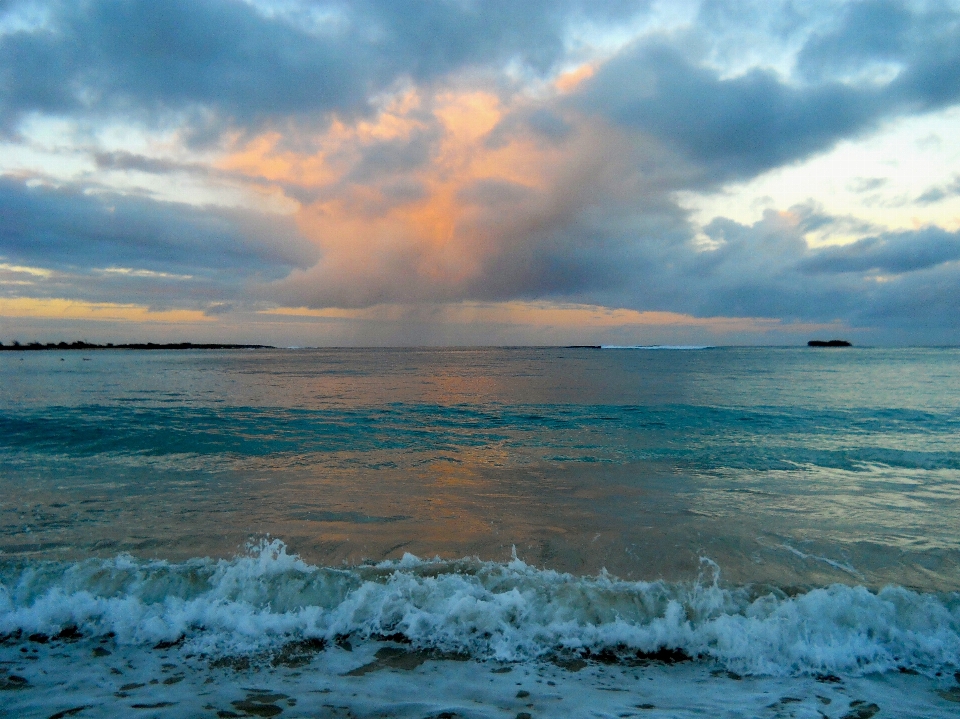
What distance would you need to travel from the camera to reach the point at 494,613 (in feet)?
23.9

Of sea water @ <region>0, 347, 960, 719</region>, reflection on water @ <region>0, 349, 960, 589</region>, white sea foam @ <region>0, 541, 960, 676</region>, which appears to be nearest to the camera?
sea water @ <region>0, 347, 960, 719</region>

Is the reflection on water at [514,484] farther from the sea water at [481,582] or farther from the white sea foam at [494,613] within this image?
the white sea foam at [494,613]

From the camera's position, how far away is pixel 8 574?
8.42 meters

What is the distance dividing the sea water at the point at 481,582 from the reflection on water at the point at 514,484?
11 centimetres

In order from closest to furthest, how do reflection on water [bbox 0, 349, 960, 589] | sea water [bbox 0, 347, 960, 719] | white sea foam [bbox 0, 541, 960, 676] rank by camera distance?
sea water [bbox 0, 347, 960, 719]
white sea foam [bbox 0, 541, 960, 676]
reflection on water [bbox 0, 349, 960, 589]

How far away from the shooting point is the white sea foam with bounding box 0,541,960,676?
674cm

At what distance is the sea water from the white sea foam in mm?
38

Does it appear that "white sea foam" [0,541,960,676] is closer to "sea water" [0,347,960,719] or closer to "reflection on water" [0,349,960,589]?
"sea water" [0,347,960,719]

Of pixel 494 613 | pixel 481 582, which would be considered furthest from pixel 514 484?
pixel 494 613

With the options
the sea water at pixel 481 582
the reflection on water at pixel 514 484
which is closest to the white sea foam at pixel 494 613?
the sea water at pixel 481 582

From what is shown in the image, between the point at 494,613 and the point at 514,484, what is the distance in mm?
7699

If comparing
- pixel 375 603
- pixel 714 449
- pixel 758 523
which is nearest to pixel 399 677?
pixel 375 603

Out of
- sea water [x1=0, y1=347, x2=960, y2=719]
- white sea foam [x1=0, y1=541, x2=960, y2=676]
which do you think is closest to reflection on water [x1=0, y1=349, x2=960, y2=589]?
sea water [x1=0, y1=347, x2=960, y2=719]

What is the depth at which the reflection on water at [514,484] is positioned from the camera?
9.80m
